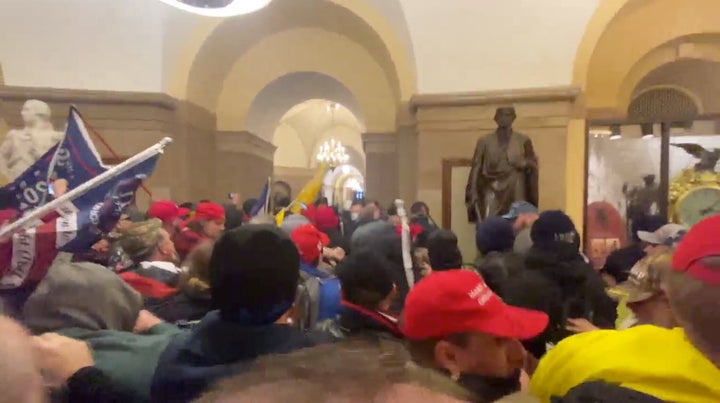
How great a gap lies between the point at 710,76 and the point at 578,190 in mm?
3985

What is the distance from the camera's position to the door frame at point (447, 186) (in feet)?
31.7

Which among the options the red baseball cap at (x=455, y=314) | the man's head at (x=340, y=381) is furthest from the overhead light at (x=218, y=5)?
the man's head at (x=340, y=381)

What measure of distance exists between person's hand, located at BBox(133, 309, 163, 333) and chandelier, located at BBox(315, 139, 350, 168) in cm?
2253

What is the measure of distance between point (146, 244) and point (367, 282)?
128 centimetres

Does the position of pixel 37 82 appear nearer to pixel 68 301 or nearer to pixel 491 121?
pixel 491 121

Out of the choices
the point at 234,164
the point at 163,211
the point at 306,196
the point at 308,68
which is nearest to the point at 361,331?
the point at 163,211

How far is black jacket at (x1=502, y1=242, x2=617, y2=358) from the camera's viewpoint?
248 cm

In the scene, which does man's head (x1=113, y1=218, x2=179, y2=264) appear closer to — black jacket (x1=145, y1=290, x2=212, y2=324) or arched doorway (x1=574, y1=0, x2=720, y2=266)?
black jacket (x1=145, y1=290, x2=212, y2=324)

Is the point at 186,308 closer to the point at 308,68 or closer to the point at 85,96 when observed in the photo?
the point at 85,96

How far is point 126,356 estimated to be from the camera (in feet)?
6.09

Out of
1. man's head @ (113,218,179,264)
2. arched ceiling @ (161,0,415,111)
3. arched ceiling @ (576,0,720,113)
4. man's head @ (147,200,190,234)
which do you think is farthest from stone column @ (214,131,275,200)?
man's head @ (113,218,179,264)

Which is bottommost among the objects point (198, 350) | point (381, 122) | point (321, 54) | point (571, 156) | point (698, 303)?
point (198, 350)

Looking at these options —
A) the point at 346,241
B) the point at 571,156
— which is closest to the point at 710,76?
the point at 571,156

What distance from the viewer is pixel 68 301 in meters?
2.01
